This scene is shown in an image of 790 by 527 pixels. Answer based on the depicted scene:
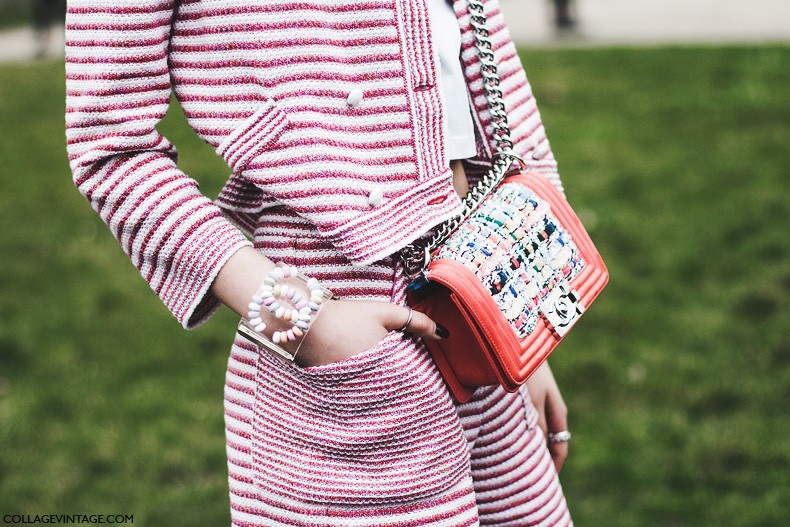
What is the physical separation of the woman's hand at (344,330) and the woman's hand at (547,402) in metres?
0.54

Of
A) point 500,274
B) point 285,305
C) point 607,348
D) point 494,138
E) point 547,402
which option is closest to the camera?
point 285,305

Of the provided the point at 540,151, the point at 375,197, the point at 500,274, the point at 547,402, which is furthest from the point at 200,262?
the point at 547,402

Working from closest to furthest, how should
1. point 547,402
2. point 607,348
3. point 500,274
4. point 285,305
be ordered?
point 285,305
point 500,274
point 547,402
point 607,348

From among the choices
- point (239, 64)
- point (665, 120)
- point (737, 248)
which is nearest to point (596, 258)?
point (239, 64)

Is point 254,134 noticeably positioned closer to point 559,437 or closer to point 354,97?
point 354,97

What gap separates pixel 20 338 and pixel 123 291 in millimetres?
594

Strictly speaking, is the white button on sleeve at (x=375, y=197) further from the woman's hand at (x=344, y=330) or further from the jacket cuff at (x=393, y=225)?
the woman's hand at (x=344, y=330)

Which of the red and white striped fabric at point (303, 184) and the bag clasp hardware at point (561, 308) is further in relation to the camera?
the bag clasp hardware at point (561, 308)

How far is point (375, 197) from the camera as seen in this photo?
1.33 metres

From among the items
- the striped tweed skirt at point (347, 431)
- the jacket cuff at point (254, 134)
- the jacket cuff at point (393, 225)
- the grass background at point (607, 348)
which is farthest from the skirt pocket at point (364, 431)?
the grass background at point (607, 348)

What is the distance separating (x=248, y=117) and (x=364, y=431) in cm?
48

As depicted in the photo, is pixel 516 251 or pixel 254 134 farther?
pixel 516 251

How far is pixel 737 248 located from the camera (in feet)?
15.1

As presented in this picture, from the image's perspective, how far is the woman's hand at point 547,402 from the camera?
1760 mm
